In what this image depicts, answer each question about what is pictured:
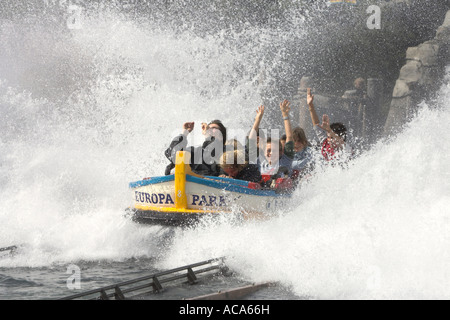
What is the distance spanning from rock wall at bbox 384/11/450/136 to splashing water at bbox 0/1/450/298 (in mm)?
768

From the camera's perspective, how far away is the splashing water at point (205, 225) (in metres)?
6.52

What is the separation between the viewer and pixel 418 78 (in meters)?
23.3

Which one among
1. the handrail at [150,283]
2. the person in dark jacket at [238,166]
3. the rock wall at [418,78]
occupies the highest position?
the rock wall at [418,78]

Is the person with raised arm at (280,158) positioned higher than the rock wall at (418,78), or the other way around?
the rock wall at (418,78)

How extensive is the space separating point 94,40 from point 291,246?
52.8 feet

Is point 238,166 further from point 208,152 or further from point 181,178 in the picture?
point 181,178

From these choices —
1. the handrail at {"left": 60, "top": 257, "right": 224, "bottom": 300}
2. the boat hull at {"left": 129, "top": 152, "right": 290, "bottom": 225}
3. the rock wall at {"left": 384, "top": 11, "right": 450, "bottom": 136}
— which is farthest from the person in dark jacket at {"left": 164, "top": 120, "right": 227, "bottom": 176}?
the rock wall at {"left": 384, "top": 11, "right": 450, "bottom": 136}

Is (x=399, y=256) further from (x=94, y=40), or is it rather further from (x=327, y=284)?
(x=94, y=40)

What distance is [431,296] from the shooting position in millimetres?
5699

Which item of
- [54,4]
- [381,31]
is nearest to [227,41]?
[381,31]

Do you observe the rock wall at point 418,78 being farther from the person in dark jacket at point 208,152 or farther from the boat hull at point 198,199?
the boat hull at point 198,199

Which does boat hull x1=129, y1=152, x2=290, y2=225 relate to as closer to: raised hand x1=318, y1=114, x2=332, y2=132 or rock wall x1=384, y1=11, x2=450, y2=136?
raised hand x1=318, y1=114, x2=332, y2=132

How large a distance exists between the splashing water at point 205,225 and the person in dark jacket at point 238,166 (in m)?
0.74

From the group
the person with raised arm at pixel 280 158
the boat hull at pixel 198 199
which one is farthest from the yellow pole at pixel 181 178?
the person with raised arm at pixel 280 158
